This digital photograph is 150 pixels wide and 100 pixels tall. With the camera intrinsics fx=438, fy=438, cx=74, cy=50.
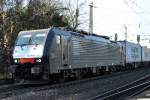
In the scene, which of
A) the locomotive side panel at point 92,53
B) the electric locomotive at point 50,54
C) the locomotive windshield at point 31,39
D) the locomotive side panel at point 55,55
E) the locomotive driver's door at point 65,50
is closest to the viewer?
the electric locomotive at point 50,54

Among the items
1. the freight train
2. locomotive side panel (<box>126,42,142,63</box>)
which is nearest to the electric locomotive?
the freight train

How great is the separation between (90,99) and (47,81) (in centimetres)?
773

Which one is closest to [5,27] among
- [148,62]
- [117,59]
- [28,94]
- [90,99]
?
[117,59]

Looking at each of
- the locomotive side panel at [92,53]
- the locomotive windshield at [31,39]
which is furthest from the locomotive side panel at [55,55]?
the locomotive side panel at [92,53]

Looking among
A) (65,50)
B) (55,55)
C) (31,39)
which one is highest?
(31,39)

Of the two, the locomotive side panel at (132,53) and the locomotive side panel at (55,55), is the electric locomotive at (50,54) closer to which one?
the locomotive side panel at (55,55)

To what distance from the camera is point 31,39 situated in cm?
2409

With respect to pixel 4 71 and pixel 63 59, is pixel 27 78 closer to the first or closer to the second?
pixel 63 59

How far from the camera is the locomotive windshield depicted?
23592 mm

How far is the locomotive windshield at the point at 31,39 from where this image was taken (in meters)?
23.6

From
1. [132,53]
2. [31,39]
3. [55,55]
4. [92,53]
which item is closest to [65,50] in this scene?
[55,55]

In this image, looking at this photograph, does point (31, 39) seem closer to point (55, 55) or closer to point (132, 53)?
point (55, 55)

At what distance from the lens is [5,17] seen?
33781mm

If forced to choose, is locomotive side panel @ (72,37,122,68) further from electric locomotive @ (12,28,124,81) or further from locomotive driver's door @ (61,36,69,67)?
locomotive driver's door @ (61,36,69,67)
